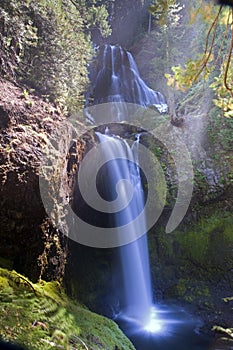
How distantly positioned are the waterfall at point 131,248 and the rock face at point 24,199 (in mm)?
3253

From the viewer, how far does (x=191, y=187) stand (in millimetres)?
8352

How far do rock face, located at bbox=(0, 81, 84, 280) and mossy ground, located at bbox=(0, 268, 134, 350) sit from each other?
643 mm

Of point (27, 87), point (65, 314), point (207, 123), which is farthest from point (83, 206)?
point (207, 123)

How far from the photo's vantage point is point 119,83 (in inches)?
553

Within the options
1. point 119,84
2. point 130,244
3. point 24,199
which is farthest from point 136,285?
point 119,84

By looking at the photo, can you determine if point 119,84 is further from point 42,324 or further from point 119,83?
point 42,324

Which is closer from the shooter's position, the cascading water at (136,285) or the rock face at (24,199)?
the rock face at (24,199)

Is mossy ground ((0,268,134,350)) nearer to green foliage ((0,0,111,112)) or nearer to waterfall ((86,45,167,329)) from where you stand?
green foliage ((0,0,111,112))

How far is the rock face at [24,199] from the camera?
337 centimetres

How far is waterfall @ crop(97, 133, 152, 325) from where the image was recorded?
686 centimetres

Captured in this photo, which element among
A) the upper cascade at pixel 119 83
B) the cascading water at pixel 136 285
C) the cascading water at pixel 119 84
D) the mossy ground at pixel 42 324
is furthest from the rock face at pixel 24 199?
the upper cascade at pixel 119 83

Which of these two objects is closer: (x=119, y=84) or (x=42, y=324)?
(x=42, y=324)

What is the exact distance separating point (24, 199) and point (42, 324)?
179 cm

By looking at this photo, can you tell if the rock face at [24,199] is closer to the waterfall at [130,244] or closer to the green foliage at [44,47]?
the green foliage at [44,47]
